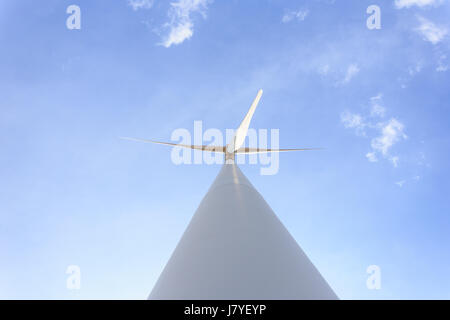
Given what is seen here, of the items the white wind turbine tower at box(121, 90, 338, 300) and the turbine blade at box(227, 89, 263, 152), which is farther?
the turbine blade at box(227, 89, 263, 152)

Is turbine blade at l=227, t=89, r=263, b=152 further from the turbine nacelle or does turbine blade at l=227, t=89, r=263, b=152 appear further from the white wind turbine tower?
the white wind turbine tower

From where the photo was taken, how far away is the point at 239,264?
5191 millimetres

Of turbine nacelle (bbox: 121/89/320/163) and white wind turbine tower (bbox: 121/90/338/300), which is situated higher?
turbine nacelle (bbox: 121/89/320/163)

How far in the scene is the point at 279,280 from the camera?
16.3 feet

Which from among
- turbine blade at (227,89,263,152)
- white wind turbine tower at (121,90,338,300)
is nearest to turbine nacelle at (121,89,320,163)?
turbine blade at (227,89,263,152)

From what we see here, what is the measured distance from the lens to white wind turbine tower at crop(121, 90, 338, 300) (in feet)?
15.7

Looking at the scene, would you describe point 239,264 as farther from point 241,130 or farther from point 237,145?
point 237,145

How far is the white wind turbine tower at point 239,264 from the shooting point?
4797 millimetres

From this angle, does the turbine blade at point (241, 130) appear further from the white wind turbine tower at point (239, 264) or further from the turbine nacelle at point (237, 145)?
Result: the white wind turbine tower at point (239, 264)

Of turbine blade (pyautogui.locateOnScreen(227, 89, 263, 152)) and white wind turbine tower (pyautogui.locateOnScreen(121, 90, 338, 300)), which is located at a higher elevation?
turbine blade (pyautogui.locateOnScreen(227, 89, 263, 152))
